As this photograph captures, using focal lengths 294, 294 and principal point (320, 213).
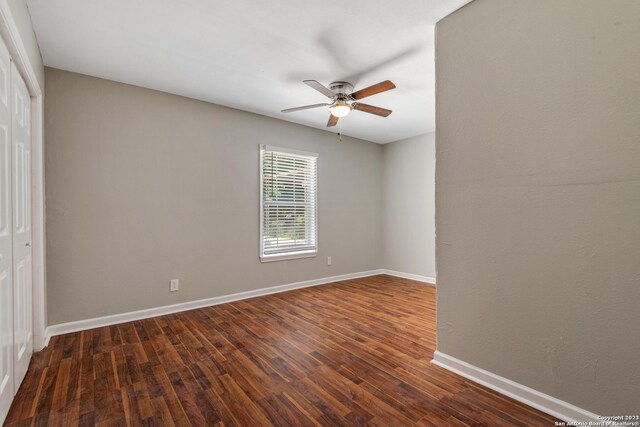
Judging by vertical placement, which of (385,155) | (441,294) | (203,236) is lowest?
(441,294)

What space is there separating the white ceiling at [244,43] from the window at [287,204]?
3.59 feet

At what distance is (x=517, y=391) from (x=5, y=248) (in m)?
3.08

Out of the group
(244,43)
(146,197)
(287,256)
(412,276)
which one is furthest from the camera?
(412,276)

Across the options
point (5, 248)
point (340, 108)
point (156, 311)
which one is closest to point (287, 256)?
point (156, 311)

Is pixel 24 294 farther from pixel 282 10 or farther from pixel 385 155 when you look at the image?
pixel 385 155

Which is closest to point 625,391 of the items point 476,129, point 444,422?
point 444,422

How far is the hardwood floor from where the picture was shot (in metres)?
1.65

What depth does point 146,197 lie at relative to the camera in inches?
130

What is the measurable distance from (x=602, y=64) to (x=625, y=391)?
5.35 feet

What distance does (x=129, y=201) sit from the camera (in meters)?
3.21

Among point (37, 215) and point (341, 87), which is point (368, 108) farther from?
point (37, 215)

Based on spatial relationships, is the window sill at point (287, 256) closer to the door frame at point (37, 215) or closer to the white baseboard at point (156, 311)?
the white baseboard at point (156, 311)

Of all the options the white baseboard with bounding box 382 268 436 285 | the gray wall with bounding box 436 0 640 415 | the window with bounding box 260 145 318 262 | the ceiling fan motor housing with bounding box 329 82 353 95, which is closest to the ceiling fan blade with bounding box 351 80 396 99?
the ceiling fan motor housing with bounding box 329 82 353 95

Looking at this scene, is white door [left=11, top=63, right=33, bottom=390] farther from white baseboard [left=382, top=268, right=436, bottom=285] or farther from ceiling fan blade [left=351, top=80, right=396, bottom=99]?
white baseboard [left=382, top=268, right=436, bottom=285]
